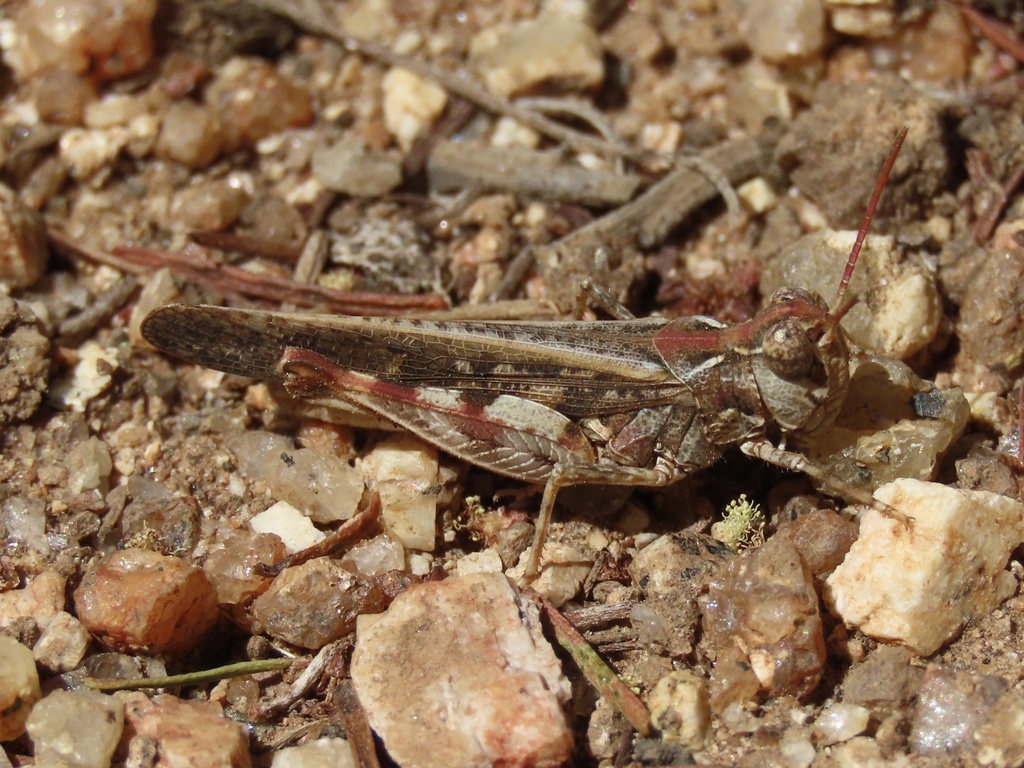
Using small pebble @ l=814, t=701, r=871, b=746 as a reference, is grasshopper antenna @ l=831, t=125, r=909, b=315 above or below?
above

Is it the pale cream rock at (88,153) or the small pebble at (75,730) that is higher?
the pale cream rock at (88,153)

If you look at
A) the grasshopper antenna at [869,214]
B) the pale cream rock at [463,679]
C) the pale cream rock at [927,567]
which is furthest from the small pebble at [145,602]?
the grasshopper antenna at [869,214]

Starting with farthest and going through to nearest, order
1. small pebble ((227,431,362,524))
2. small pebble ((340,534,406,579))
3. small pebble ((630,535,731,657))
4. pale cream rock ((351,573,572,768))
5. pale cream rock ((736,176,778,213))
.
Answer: pale cream rock ((736,176,778,213)) < small pebble ((227,431,362,524)) < small pebble ((340,534,406,579)) < small pebble ((630,535,731,657)) < pale cream rock ((351,573,572,768))

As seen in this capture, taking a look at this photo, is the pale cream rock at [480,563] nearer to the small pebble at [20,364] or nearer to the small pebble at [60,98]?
the small pebble at [20,364]

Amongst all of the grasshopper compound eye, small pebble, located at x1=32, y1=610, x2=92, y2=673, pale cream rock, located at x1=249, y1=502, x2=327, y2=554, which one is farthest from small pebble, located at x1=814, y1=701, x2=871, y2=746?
small pebble, located at x1=32, y1=610, x2=92, y2=673

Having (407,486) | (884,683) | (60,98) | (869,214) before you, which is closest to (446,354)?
(407,486)

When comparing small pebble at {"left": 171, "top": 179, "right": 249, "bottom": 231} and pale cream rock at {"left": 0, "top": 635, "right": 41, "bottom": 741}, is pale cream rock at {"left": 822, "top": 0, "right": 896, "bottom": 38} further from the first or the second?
pale cream rock at {"left": 0, "top": 635, "right": 41, "bottom": 741}

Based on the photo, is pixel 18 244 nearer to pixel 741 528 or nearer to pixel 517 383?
pixel 517 383
